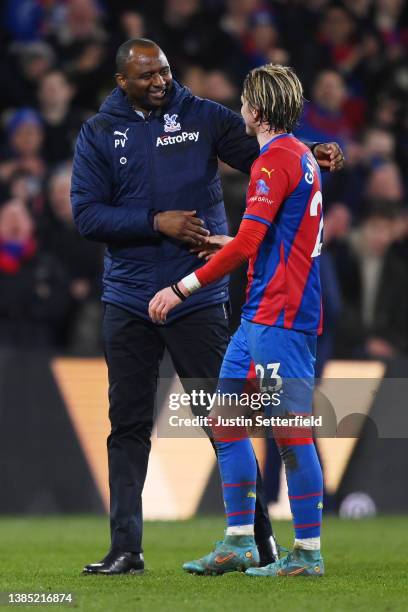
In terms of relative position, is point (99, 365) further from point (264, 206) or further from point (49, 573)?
point (264, 206)

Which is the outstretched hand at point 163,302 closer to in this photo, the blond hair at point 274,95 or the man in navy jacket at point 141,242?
the man in navy jacket at point 141,242

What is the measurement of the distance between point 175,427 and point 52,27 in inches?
321

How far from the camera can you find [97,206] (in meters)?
5.81

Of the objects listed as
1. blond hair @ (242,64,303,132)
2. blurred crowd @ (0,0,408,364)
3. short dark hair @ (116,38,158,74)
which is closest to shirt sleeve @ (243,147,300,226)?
blond hair @ (242,64,303,132)

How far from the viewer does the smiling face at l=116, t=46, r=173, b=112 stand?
5766 mm

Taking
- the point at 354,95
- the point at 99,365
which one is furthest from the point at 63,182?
the point at 354,95

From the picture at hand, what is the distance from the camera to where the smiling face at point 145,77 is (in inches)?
227

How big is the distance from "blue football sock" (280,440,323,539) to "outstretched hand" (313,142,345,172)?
4.08ft

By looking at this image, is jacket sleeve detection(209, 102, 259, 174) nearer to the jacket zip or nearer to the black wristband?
the jacket zip

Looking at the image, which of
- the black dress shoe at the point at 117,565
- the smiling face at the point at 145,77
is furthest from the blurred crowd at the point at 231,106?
the black dress shoe at the point at 117,565

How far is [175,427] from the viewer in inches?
251

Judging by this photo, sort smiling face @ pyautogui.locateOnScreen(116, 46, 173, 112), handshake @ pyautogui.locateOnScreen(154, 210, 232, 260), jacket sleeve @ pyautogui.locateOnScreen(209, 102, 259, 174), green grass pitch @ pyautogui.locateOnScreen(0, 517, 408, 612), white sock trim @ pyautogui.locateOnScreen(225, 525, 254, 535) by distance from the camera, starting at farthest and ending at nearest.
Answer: jacket sleeve @ pyautogui.locateOnScreen(209, 102, 259, 174) < smiling face @ pyautogui.locateOnScreen(116, 46, 173, 112) < handshake @ pyautogui.locateOnScreen(154, 210, 232, 260) < white sock trim @ pyautogui.locateOnScreen(225, 525, 254, 535) < green grass pitch @ pyautogui.locateOnScreen(0, 517, 408, 612)

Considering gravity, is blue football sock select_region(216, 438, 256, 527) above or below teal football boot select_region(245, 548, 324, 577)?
above

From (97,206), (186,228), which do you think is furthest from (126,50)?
(186,228)
